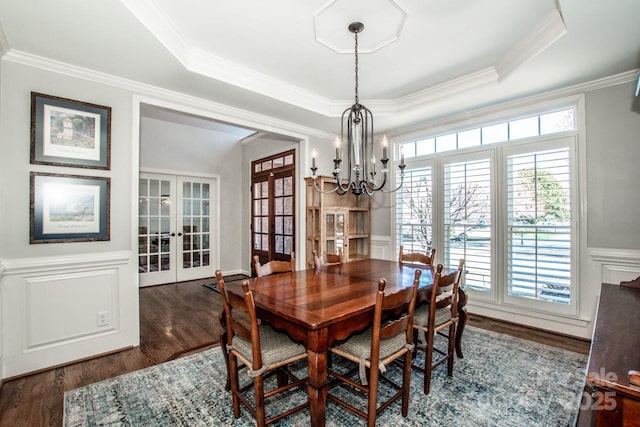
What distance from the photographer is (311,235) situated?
4371 mm

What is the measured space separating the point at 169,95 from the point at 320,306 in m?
2.70

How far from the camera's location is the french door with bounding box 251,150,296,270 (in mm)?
5094

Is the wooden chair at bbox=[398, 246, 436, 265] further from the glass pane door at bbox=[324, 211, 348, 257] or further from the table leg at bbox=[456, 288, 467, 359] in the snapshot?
the glass pane door at bbox=[324, 211, 348, 257]

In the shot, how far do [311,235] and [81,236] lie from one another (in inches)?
104

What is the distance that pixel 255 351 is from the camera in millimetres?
1564

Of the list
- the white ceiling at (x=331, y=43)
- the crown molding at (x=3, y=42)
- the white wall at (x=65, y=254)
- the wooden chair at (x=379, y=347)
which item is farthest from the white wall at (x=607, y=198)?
the crown molding at (x=3, y=42)

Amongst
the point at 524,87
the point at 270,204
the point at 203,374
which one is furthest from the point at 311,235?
the point at 524,87

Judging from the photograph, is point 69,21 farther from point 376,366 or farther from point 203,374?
point 376,366

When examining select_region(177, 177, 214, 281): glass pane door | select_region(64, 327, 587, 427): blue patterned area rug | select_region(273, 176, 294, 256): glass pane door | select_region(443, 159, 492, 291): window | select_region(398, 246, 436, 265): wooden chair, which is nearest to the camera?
select_region(64, 327, 587, 427): blue patterned area rug

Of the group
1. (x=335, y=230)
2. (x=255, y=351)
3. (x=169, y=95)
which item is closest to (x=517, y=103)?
(x=335, y=230)

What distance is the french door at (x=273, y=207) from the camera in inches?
201

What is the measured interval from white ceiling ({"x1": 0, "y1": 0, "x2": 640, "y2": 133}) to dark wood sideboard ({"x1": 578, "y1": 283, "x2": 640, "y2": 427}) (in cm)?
185

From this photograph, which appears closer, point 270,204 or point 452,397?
point 452,397

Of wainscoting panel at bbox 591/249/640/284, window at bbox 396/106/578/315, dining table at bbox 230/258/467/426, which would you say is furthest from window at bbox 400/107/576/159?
dining table at bbox 230/258/467/426
